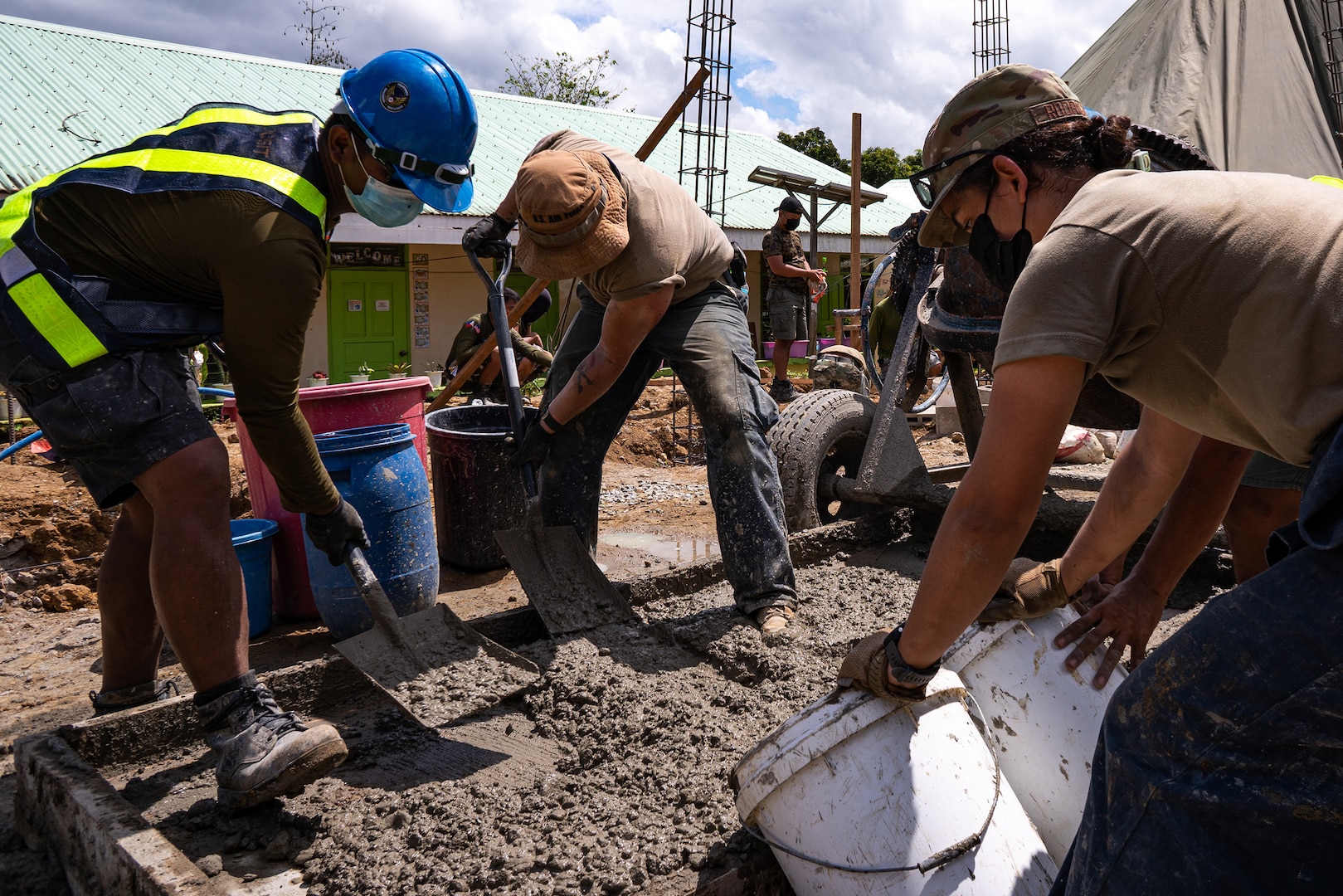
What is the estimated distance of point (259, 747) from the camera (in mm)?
2182

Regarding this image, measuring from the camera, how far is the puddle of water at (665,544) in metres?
5.25

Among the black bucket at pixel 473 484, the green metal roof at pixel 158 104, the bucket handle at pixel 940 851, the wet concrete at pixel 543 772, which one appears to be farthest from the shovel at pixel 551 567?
the green metal roof at pixel 158 104

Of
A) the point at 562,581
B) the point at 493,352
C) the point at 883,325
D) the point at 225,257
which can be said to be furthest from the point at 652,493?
the point at 225,257

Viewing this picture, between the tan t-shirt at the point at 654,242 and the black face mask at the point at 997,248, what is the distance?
139 centimetres

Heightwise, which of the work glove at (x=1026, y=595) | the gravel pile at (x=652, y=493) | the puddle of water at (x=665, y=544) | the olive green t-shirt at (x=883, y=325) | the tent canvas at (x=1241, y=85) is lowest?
the puddle of water at (x=665, y=544)

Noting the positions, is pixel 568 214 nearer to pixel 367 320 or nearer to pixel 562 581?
pixel 562 581

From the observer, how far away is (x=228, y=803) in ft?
7.31

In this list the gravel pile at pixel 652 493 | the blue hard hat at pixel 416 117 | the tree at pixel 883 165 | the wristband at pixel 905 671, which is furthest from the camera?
the tree at pixel 883 165

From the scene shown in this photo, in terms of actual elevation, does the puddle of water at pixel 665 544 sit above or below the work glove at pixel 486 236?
below

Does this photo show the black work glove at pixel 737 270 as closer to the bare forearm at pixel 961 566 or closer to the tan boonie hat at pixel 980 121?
the tan boonie hat at pixel 980 121

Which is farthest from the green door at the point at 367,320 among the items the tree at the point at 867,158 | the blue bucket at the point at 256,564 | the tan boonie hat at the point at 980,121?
the tree at the point at 867,158

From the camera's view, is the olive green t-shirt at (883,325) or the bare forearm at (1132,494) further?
the olive green t-shirt at (883,325)

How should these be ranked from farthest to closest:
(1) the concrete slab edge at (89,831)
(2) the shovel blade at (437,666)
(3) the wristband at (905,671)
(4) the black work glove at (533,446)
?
(4) the black work glove at (533,446), (2) the shovel blade at (437,666), (1) the concrete slab edge at (89,831), (3) the wristband at (905,671)

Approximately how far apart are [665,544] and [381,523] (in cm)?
214
